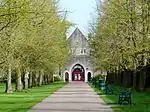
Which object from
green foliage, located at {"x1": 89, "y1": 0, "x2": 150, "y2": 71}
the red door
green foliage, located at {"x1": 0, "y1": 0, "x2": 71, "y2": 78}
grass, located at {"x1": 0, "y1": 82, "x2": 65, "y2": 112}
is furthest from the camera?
the red door

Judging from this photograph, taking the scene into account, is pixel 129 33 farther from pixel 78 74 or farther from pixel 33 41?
pixel 78 74

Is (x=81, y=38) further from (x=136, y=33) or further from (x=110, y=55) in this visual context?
(x=136, y=33)

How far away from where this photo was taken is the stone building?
146 metres

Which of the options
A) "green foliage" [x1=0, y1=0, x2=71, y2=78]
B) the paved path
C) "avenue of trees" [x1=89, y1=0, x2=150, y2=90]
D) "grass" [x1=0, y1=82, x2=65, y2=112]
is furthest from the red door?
the paved path

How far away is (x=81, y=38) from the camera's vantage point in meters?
155

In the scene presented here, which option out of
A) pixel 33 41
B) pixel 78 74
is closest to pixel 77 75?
pixel 78 74

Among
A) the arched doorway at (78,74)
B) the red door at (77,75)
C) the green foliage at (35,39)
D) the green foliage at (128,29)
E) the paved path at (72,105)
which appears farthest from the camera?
the red door at (77,75)

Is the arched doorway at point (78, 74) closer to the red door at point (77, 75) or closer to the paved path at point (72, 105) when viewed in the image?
the red door at point (77, 75)

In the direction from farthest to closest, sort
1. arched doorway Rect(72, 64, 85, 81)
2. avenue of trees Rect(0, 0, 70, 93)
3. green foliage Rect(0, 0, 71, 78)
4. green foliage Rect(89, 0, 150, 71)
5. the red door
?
the red door < arched doorway Rect(72, 64, 85, 81) < green foliage Rect(89, 0, 150, 71) < avenue of trees Rect(0, 0, 70, 93) < green foliage Rect(0, 0, 71, 78)

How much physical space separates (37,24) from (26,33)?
1843 millimetres

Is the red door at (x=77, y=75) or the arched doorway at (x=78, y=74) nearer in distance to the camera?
the arched doorway at (x=78, y=74)

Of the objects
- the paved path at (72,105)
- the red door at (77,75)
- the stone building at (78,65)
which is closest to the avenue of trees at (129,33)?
the paved path at (72,105)

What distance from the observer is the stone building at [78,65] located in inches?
5758

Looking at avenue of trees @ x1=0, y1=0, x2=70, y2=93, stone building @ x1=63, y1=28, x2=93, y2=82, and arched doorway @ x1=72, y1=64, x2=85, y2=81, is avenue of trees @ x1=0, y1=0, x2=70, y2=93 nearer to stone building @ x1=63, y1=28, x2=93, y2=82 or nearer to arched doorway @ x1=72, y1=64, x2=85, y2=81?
stone building @ x1=63, y1=28, x2=93, y2=82
